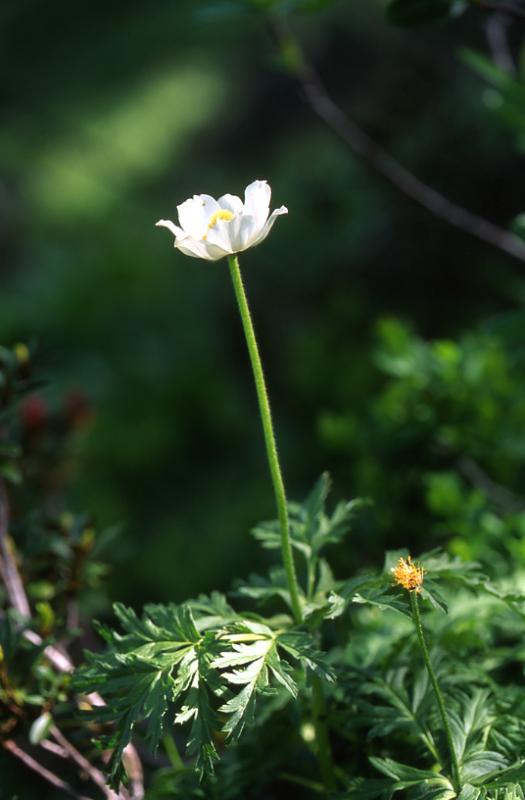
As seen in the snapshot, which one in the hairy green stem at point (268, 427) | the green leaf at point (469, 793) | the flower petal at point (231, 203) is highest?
the flower petal at point (231, 203)

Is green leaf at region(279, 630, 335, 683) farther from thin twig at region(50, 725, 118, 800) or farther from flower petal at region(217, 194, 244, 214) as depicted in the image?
flower petal at region(217, 194, 244, 214)

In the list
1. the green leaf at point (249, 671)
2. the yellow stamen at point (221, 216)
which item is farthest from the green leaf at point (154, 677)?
the yellow stamen at point (221, 216)

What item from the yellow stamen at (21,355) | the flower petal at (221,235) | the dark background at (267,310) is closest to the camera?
Answer: the flower petal at (221,235)

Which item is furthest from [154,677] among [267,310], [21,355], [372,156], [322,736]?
[267,310]

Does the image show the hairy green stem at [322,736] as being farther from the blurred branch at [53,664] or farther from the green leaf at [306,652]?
the blurred branch at [53,664]

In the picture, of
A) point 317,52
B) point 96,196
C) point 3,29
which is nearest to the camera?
point 96,196

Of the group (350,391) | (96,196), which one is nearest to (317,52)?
(96,196)

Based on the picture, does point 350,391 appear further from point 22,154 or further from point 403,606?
point 22,154
